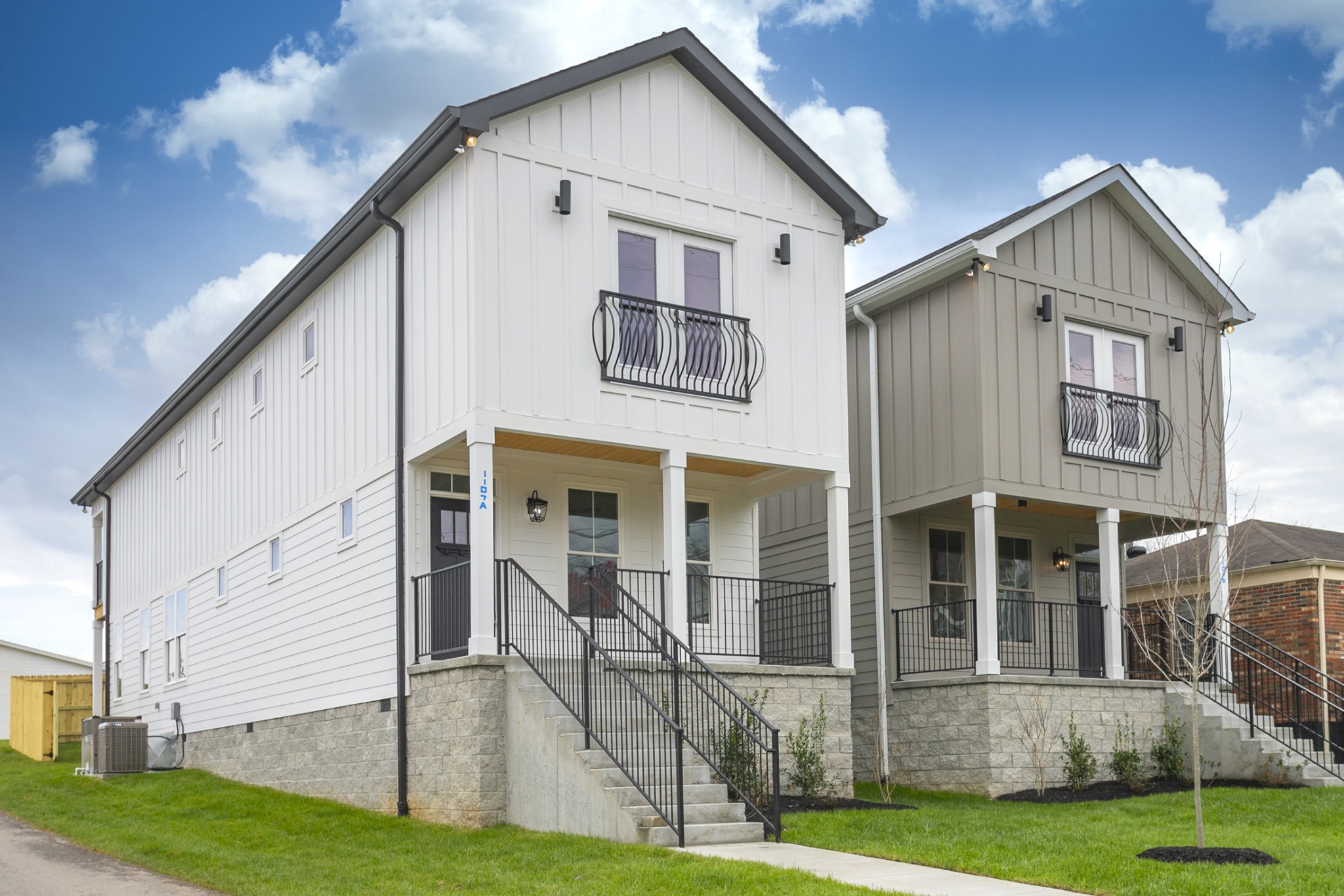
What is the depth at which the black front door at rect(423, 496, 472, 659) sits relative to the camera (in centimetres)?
1317

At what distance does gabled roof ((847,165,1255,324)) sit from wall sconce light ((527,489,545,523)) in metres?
6.07

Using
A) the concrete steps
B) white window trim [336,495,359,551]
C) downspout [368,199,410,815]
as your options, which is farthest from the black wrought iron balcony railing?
white window trim [336,495,359,551]

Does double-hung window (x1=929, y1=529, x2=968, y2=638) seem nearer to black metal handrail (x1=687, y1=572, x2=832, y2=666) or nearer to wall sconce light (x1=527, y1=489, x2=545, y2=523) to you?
black metal handrail (x1=687, y1=572, x2=832, y2=666)

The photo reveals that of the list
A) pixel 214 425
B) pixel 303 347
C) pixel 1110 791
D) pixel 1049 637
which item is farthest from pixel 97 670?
pixel 1110 791

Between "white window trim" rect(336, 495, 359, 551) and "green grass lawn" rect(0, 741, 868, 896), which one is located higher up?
"white window trim" rect(336, 495, 359, 551)

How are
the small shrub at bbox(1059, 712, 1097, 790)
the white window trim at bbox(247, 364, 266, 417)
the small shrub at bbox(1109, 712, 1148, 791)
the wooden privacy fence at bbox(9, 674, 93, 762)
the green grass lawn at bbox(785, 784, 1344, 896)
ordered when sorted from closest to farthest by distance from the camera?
the green grass lawn at bbox(785, 784, 1344, 896) < the small shrub at bbox(1059, 712, 1097, 790) < the small shrub at bbox(1109, 712, 1148, 791) < the white window trim at bbox(247, 364, 266, 417) < the wooden privacy fence at bbox(9, 674, 93, 762)

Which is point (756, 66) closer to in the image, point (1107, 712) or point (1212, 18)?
point (1212, 18)

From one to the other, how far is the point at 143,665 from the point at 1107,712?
1669cm

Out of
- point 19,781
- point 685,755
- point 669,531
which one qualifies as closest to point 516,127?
point 669,531

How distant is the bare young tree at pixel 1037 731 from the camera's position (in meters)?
→ 15.7

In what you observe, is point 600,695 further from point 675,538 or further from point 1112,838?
point 1112,838

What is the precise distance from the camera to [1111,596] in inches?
650

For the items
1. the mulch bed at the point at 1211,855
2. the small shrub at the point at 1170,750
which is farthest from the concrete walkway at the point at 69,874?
the small shrub at the point at 1170,750

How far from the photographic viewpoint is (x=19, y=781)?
62.6 ft
